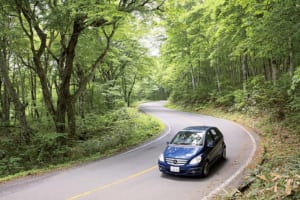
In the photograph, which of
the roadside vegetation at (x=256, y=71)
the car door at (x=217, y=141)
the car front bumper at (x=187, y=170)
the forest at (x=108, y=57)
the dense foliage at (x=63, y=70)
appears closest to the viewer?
the roadside vegetation at (x=256, y=71)

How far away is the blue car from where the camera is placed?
24.7ft

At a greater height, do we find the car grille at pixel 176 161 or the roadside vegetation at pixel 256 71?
the roadside vegetation at pixel 256 71

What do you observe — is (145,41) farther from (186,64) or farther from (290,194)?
(290,194)

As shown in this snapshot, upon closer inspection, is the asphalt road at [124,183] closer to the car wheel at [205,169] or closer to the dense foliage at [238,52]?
the car wheel at [205,169]

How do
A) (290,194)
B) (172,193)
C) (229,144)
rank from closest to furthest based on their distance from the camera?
(290,194), (172,193), (229,144)

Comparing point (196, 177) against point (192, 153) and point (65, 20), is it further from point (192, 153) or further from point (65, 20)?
point (65, 20)

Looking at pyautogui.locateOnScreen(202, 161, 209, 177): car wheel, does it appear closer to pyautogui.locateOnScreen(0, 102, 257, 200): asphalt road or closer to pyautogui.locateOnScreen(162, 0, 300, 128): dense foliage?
pyautogui.locateOnScreen(0, 102, 257, 200): asphalt road

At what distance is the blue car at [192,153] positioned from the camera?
753 centimetres

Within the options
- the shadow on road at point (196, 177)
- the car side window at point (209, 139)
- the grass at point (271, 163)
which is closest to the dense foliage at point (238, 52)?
the grass at point (271, 163)

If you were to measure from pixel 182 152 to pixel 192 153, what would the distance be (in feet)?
1.13

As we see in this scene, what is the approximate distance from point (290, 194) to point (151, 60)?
25.8 meters

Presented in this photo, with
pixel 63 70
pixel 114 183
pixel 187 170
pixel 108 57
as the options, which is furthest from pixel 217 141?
pixel 108 57

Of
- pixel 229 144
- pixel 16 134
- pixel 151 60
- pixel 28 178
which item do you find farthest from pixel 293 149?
pixel 151 60

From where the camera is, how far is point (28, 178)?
864cm
